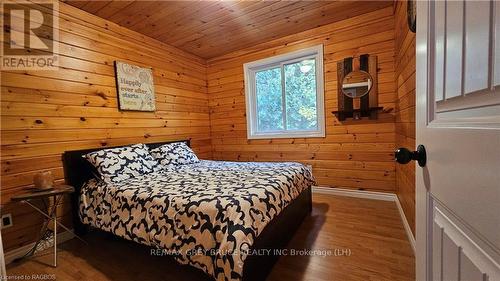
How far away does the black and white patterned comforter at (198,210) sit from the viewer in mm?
1226

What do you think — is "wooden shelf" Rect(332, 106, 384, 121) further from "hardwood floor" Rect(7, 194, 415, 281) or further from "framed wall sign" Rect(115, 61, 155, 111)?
"framed wall sign" Rect(115, 61, 155, 111)

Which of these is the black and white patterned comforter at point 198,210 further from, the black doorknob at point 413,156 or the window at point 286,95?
the window at point 286,95

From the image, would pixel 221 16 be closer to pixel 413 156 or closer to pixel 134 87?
pixel 134 87

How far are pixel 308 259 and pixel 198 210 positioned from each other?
97 cm

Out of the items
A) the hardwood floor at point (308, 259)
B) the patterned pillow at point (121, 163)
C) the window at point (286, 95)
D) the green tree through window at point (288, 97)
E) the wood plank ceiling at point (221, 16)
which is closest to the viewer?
the hardwood floor at point (308, 259)

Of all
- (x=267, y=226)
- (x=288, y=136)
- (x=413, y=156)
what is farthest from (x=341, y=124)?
(x=413, y=156)

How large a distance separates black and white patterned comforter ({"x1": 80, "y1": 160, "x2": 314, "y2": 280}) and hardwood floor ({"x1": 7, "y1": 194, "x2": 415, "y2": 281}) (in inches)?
9.8

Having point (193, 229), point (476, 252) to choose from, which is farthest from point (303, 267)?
point (476, 252)

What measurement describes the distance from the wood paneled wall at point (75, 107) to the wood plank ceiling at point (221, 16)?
24 centimetres

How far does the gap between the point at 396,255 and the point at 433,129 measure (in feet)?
5.04

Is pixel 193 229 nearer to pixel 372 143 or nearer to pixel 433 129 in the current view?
pixel 433 129

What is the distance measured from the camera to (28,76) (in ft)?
6.56

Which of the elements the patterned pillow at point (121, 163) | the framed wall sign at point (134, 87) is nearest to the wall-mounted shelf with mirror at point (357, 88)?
the patterned pillow at point (121, 163)

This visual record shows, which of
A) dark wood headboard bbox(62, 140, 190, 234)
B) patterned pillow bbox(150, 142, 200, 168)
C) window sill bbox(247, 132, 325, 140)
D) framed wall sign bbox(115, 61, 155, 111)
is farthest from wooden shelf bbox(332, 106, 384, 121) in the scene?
dark wood headboard bbox(62, 140, 190, 234)
